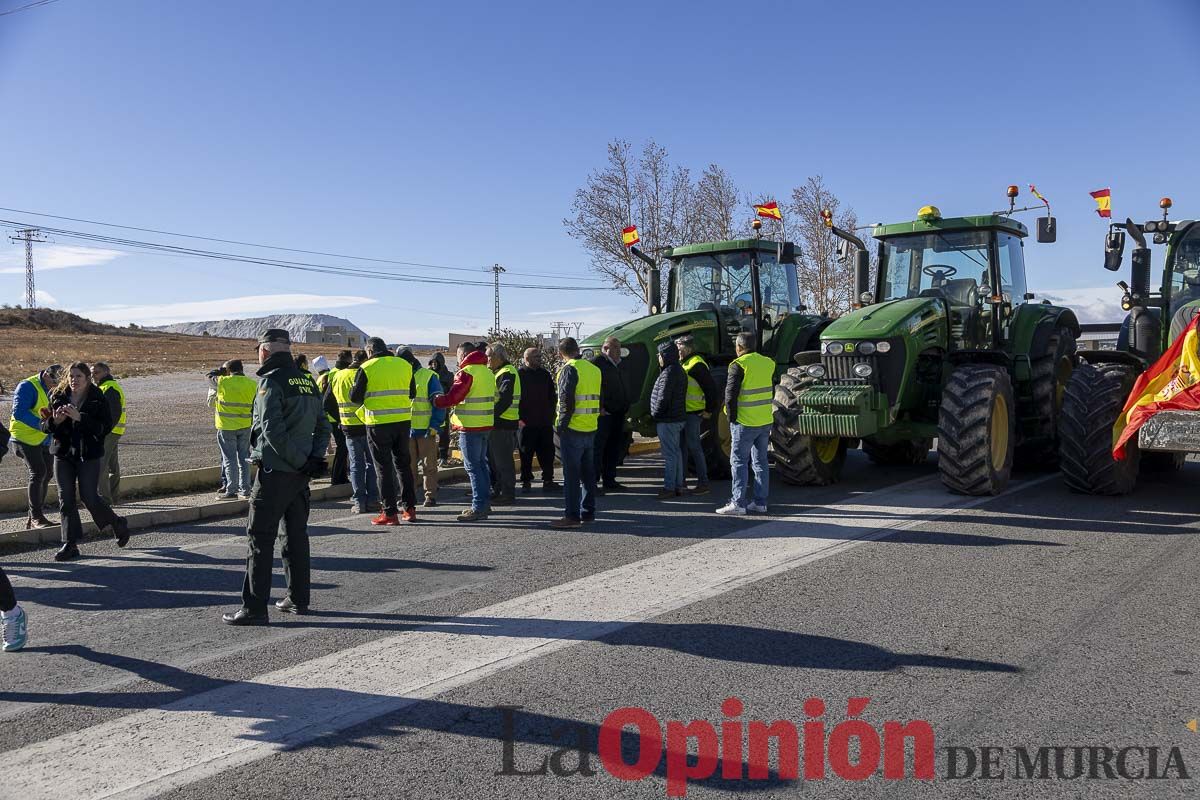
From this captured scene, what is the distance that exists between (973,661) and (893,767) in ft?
4.52

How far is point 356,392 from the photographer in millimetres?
9383

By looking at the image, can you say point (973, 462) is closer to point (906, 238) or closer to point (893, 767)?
point (906, 238)

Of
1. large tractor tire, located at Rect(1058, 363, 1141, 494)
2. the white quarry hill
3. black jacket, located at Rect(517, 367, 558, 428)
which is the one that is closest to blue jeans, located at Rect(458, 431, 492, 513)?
black jacket, located at Rect(517, 367, 558, 428)

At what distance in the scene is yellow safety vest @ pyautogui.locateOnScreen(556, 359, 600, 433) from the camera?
8992mm

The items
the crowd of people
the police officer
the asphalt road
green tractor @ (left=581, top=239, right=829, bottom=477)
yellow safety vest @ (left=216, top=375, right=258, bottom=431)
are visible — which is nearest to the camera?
the asphalt road

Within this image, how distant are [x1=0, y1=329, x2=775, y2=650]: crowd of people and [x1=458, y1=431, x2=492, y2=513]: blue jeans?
0.01 meters

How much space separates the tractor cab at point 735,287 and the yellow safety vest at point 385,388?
4.76 meters

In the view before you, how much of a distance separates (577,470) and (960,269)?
5604 millimetres

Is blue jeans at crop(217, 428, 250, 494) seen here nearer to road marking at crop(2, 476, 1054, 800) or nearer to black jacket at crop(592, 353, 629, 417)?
black jacket at crop(592, 353, 629, 417)

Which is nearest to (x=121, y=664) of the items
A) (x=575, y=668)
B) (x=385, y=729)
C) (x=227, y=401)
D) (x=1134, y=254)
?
(x=385, y=729)

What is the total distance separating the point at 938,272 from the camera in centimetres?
1160

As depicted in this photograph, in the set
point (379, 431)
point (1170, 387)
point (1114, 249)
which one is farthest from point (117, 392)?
point (1114, 249)

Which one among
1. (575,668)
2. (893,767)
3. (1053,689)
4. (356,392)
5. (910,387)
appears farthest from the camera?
(910,387)

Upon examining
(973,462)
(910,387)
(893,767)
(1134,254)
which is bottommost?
(893,767)
